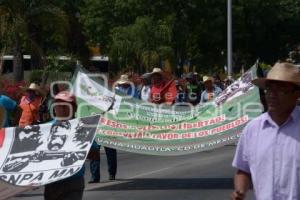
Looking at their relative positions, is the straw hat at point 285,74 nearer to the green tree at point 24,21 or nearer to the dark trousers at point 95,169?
the dark trousers at point 95,169

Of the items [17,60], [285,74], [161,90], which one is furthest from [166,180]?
[17,60]

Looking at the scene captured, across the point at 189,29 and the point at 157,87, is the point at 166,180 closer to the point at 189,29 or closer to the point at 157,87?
the point at 157,87

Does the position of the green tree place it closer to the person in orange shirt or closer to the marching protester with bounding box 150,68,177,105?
the person in orange shirt

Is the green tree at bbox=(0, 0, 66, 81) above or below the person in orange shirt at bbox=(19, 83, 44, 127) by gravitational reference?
above

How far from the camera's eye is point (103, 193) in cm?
1233

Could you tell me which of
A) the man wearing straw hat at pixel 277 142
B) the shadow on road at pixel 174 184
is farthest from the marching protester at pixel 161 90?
the man wearing straw hat at pixel 277 142

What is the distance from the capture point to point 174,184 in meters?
13.2

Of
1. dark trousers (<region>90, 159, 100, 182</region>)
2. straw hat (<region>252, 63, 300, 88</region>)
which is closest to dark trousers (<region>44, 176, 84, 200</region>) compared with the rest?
straw hat (<region>252, 63, 300, 88</region>)

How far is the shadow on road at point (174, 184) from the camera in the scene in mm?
12797

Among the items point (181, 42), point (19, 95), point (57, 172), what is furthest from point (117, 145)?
point (181, 42)

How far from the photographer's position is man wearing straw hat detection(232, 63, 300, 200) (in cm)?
524

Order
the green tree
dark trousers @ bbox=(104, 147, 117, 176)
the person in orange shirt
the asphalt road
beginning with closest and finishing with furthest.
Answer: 1. the asphalt road
2. dark trousers @ bbox=(104, 147, 117, 176)
3. the person in orange shirt
4. the green tree

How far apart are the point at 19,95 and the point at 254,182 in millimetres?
19156

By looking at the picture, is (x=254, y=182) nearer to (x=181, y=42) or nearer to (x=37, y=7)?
(x=37, y=7)
